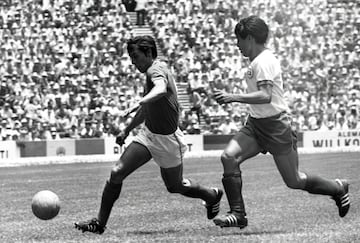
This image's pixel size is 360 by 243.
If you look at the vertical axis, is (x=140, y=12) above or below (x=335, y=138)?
above

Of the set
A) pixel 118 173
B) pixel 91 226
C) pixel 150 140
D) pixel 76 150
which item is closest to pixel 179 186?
pixel 150 140

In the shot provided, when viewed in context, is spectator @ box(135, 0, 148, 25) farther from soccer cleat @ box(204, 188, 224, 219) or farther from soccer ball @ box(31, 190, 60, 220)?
soccer ball @ box(31, 190, 60, 220)

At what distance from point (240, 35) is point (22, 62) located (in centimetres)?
2419

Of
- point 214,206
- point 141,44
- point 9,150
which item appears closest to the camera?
point 141,44

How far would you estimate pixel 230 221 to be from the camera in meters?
8.59

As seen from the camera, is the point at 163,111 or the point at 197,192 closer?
the point at 163,111

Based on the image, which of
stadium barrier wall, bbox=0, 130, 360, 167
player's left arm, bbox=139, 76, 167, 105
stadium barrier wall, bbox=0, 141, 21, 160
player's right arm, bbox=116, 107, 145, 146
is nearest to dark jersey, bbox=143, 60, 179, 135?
player's right arm, bbox=116, 107, 145, 146

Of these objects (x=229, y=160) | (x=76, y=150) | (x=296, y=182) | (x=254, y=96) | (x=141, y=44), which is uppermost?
(x=141, y=44)

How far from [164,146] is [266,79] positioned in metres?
1.45

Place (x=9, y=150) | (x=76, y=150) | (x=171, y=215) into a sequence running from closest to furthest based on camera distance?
(x=171, y=215)
(x=9, y=150)
(x=76, y=150)

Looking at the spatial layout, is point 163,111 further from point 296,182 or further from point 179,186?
point 296,182

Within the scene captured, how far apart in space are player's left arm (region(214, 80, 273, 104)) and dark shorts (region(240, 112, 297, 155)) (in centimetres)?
40

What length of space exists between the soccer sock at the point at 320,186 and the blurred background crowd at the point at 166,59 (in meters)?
21.8

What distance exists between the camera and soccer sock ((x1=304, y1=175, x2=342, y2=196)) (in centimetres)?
912
